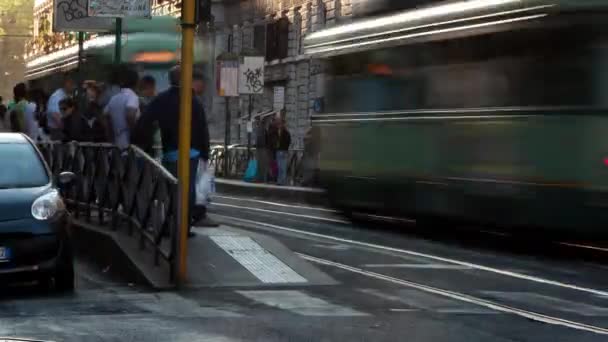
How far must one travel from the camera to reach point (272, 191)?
35.8 metres

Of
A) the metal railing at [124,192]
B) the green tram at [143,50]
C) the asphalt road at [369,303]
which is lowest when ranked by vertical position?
the asphalt road at [369,303]

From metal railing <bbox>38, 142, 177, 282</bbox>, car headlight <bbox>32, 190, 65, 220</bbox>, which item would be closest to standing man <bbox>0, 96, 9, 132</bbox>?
metal railing <bbox>38, 142, 177, 282</bbox>

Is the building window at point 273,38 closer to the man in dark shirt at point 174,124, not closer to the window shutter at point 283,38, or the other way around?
the window shutter at point 283,38

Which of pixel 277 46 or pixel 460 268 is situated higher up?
pixel 277 46

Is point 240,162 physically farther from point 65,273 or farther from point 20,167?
point 65,273

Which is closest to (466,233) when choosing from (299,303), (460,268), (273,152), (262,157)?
(460,268)

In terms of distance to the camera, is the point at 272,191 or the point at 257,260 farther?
the point at 272,191

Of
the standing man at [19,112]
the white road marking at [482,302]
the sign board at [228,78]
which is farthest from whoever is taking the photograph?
the sign board at [228,78]

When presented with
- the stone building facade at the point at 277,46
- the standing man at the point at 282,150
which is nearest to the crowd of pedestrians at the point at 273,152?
the standing man at the point at 282,150

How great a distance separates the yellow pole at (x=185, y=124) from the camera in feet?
43.4

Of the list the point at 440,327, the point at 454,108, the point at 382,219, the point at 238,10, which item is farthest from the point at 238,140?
the point at 440,327

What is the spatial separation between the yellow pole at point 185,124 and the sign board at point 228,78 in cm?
2434

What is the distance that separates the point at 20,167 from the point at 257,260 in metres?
2.15

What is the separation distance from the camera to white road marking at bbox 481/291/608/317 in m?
12.1
